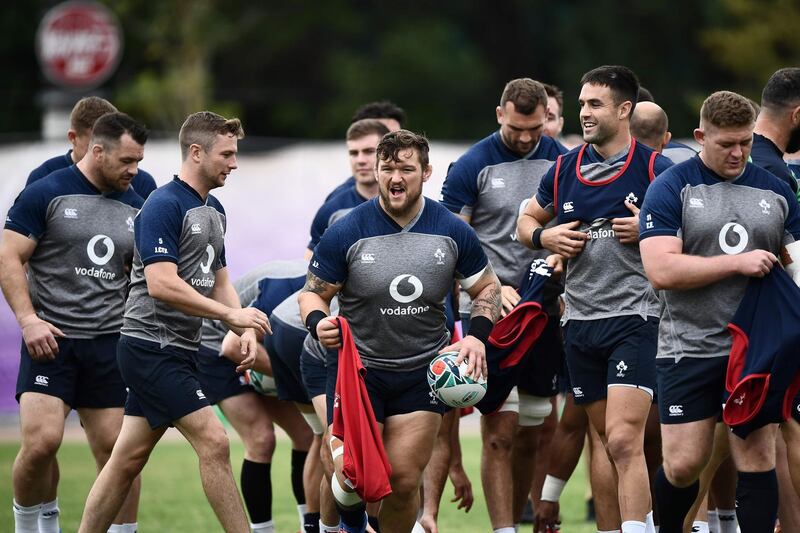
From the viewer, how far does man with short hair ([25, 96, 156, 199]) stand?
8625 mm

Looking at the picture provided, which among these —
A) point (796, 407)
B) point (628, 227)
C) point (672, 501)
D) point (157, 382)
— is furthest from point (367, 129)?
point (796, 407)

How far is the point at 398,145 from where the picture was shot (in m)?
7.02

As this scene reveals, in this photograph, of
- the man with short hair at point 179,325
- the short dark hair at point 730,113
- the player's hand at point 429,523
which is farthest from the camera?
the player's hand at point 429,523

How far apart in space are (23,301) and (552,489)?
352 cm

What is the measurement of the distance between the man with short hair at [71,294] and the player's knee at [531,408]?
8.31ft

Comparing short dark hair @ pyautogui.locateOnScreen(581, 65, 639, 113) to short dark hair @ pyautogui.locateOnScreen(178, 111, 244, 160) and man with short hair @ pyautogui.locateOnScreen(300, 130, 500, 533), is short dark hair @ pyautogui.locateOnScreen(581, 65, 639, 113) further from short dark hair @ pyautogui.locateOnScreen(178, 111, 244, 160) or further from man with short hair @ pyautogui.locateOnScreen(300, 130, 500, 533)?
short dark hair @ pyautogui.locateOnScreen(178, 111, 244, 160)

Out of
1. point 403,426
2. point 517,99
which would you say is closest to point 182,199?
point 403,426

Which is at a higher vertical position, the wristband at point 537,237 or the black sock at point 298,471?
the wristband at point 537,237

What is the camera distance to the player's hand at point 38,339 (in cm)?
790

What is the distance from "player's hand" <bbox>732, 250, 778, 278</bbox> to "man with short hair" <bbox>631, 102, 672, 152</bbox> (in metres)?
1.93

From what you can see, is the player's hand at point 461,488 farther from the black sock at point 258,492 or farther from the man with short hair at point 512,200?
the black sock at point 258,492

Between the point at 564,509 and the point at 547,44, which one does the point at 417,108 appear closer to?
the point at 547,44

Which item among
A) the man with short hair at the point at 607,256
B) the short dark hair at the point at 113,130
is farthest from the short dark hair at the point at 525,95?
the short dark hair at the point at 113,130

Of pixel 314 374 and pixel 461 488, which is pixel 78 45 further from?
pixel 314 374
